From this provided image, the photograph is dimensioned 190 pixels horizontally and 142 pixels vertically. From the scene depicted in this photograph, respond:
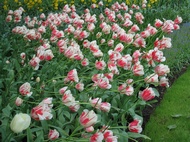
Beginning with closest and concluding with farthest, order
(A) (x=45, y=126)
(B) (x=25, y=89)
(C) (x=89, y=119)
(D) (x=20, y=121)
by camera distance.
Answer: (D) (x=20, y=121)
(C) (x=89, y=119)
(B) (x=25, y=89)
(A) (x=45, y=126)

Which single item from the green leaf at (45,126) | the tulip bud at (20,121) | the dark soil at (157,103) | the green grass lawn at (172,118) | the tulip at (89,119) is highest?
the tulip bud at (20,121)

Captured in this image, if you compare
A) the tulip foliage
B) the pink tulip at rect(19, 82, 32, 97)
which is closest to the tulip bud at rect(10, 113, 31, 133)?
the tulip foliage

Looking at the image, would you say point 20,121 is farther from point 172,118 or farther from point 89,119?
point 172,118

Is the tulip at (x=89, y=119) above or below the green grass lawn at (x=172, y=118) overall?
above

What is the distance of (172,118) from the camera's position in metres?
3.81

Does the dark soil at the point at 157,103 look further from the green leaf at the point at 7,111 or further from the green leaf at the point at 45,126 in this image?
the green leaf at the point at 7,111

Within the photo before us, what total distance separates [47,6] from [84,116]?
4.86 m

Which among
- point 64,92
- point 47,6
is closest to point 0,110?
point 64,92

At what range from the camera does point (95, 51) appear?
10.1 ft

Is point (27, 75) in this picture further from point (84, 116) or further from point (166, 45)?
point (166, 45)

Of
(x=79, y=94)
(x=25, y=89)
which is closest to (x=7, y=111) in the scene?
(x=25, y=89)

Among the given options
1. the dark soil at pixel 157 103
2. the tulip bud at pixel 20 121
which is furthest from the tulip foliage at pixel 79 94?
the tulip bud at pixel 20 121

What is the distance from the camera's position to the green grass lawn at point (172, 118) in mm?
3406

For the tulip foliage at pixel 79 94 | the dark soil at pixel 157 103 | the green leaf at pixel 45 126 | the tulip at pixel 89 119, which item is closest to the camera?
the tulip at pixel 89 119
